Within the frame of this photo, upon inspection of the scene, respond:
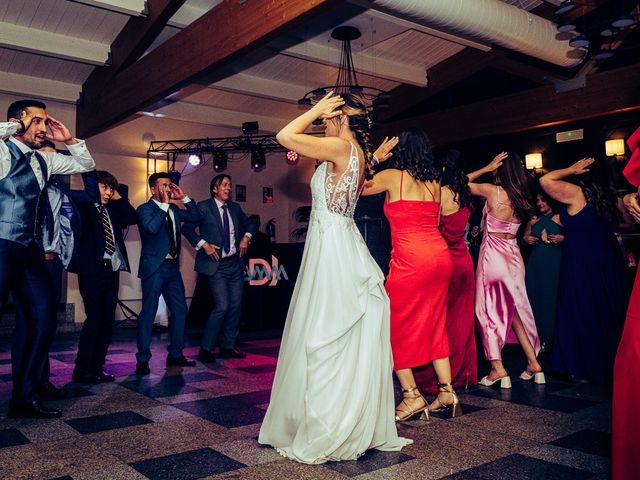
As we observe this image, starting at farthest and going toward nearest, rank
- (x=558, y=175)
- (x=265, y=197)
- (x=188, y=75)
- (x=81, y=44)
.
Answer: (x=265, y=197) → (x=81, y=44) → (x=188, y=75) → (x=558, y=175)

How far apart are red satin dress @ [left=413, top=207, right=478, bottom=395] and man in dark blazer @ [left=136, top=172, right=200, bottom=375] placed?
6.49 ft

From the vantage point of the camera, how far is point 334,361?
92.6 inches

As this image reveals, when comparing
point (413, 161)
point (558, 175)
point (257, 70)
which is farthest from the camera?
point (257, 70)

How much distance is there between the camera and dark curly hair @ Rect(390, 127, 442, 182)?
305 centimetres

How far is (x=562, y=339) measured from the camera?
4.15m

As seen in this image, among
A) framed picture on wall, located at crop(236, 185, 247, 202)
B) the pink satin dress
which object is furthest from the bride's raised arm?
framed picture on wall, located at crop(236, 185, 247, 202)

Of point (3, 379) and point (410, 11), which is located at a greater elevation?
point (410, 11)

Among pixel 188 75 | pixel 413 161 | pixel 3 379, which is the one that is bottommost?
pixel 3 379

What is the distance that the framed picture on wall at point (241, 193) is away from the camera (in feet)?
35.9

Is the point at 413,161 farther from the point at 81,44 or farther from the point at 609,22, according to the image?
the point at 81,44

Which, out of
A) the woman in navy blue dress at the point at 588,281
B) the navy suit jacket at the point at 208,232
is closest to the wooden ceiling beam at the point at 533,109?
the woman in navy blue dress at the point at 588,281

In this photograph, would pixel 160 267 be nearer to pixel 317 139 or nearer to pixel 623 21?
pixel 317 139

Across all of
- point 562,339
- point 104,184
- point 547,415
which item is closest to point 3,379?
point 104,184

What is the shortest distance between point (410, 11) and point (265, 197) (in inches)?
252
